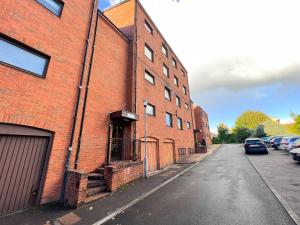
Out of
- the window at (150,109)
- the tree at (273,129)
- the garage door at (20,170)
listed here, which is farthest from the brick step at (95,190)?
the tree at (273,129)

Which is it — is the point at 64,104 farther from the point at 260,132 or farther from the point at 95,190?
the point at 260,132

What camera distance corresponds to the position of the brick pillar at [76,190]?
4.85 m

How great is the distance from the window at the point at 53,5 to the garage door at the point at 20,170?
507cm

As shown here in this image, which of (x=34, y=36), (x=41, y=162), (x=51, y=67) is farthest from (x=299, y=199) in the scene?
(x=34, y=36)

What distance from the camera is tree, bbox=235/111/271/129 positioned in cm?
5431

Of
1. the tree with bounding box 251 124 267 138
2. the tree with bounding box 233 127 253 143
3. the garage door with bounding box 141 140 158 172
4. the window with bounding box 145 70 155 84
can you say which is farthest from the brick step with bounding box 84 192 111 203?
the tree with bounding box 233 127 253 143

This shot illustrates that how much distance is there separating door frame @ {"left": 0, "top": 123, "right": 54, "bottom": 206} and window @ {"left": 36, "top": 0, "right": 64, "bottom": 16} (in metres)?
4.71

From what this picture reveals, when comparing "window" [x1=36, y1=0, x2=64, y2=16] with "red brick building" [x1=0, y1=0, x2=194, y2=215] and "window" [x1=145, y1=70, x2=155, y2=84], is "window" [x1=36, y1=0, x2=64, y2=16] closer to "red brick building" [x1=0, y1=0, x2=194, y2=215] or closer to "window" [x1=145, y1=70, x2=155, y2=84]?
"red brick building" [x1=0, y1=0, x2=194, y2=215]

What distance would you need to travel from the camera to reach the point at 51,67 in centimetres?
582

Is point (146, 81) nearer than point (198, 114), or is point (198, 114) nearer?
point (146, 81)

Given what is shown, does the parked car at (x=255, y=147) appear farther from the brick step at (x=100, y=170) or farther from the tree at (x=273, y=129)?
the tree at (x=273, y=129)

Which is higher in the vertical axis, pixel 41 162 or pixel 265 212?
pixel 41 162

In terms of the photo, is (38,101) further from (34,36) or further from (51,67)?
(34,36)

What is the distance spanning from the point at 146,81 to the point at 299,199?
10.2 metres
